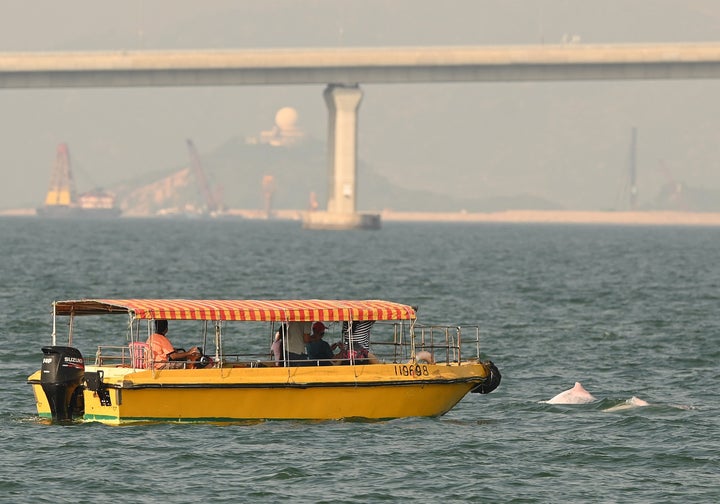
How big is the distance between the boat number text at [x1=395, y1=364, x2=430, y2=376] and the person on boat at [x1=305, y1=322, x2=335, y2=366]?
1.30 meters

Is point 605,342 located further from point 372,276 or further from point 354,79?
point 354,79

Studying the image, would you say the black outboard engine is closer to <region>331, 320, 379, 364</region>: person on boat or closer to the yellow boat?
the yellow boat

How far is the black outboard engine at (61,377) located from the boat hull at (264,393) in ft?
0.88

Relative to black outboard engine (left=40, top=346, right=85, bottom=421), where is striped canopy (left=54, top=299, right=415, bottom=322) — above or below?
above

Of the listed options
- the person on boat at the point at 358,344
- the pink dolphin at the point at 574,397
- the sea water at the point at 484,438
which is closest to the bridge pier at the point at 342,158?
the sea water at the point at 484,438

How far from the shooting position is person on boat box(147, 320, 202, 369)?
2567 cm

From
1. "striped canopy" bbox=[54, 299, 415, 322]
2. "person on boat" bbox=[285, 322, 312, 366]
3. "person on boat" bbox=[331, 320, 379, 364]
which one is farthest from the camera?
"person on boat" bbox=[331, 320, 379, 364]

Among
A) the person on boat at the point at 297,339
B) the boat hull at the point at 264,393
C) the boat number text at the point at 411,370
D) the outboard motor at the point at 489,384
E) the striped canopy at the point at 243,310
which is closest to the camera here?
the boat hull at the point at 264,393

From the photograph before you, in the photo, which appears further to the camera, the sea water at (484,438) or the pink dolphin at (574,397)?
the pink dolphin at (574,397)

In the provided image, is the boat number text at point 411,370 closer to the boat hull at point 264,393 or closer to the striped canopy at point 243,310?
the boat hull at point 264,393

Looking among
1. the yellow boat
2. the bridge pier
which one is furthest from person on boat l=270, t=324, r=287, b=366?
the bridge pier

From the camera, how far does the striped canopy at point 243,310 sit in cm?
2567

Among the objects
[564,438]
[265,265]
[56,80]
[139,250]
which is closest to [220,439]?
[564,438]

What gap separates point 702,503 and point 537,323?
2844 cm
